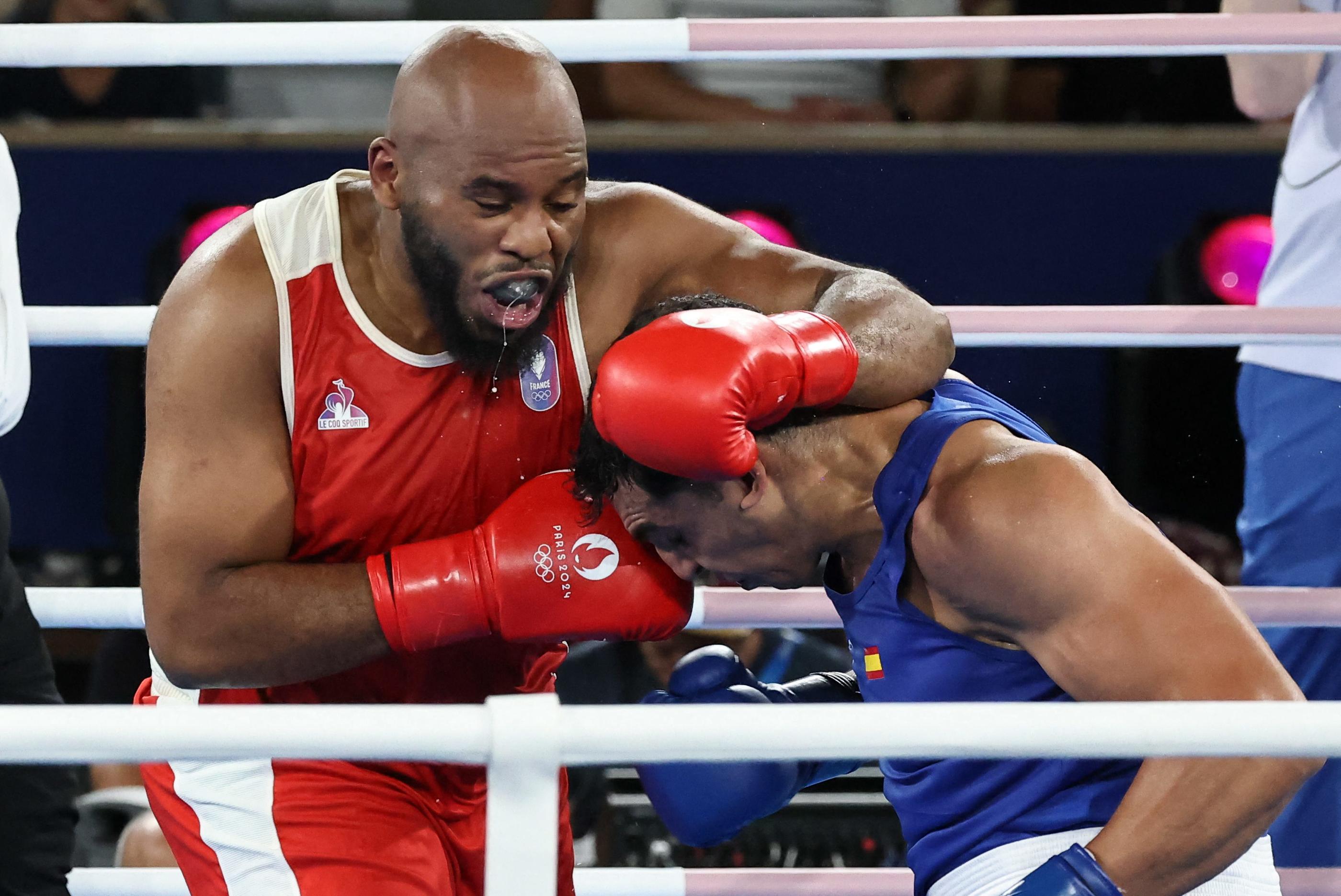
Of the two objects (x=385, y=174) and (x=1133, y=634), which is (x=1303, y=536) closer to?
(x=1133, y=634)

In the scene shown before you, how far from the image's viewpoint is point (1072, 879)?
50.2 inches

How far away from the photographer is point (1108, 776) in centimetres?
146

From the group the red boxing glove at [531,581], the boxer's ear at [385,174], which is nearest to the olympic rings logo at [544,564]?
the red boxing glove at [531,581]

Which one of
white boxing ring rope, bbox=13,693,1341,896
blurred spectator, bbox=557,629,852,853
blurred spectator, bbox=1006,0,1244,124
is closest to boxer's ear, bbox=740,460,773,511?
white boxing ring rope, bbox=13,693,1341,896

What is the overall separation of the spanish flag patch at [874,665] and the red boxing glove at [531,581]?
0.21 meters

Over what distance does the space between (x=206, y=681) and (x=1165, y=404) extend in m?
2.68

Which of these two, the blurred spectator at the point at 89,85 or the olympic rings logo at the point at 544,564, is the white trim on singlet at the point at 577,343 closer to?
the olympic rings logo at the point at 544,564

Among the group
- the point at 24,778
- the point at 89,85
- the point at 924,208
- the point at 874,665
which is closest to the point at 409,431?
the point at 874,665

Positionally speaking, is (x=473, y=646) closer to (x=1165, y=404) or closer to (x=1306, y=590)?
(x=1306, y=590)

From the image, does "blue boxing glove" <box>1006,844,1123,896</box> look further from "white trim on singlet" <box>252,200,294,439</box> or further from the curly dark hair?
"white trim on singlet" <box>252,200,294,439</box>

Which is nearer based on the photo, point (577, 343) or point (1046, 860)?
point (1046, 860)

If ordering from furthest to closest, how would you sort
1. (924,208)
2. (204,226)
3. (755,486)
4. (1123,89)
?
(1123,89)
(924,208)
(204,226)
(755,486)

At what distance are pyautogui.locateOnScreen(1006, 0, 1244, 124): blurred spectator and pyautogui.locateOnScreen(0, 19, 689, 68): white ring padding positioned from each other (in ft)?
7.38

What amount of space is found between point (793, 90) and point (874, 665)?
2308mm
